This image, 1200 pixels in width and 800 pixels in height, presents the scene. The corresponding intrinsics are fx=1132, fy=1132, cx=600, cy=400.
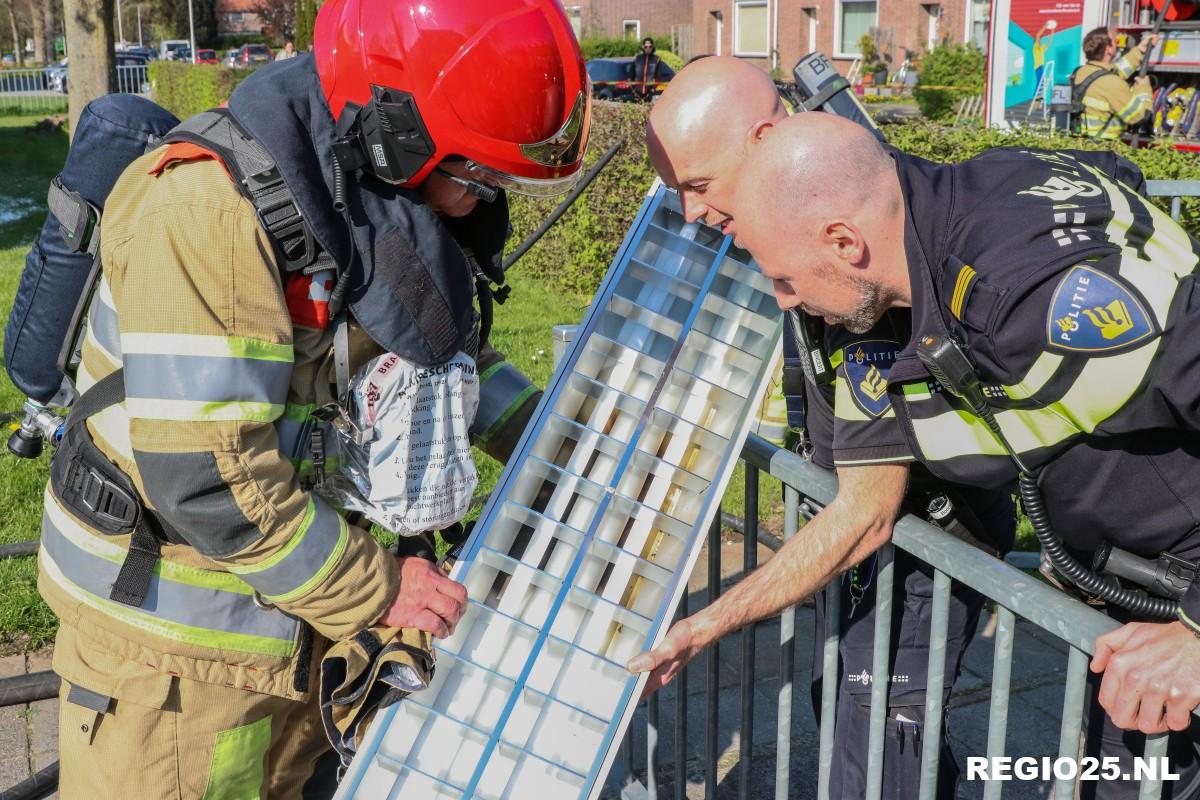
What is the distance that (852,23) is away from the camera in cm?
3712

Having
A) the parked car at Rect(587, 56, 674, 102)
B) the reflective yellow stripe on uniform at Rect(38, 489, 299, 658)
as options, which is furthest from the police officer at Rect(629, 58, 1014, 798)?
the parked car at Rect(587, 56, 674, 102)

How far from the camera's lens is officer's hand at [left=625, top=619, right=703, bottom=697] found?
2.11m

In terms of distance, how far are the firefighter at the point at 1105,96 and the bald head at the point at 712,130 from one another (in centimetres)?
891

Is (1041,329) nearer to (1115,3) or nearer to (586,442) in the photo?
(586,442)

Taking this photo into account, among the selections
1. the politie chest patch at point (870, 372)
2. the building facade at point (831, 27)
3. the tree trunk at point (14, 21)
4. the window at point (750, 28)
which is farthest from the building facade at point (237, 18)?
the politie chest patch at point (870, 372)

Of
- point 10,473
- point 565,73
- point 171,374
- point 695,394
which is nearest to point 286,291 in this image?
point 171,374

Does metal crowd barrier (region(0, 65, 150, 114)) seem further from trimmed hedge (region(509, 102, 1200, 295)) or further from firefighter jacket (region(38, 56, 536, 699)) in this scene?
firefighter jacket (region(38, 56, 536, 699))

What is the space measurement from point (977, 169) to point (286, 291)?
130 cm

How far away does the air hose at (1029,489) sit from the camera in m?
1.93

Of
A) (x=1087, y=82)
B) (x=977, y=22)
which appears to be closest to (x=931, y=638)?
(x=1087, y=82)

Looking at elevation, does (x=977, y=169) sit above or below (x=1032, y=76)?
above

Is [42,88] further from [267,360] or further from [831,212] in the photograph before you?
[831,212]

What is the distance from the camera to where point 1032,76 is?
1532 cm

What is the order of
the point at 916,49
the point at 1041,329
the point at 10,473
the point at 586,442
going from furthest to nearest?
the point at 916,49 < the point at 10,473 < the point at 586,442 < the point at 1041,329
